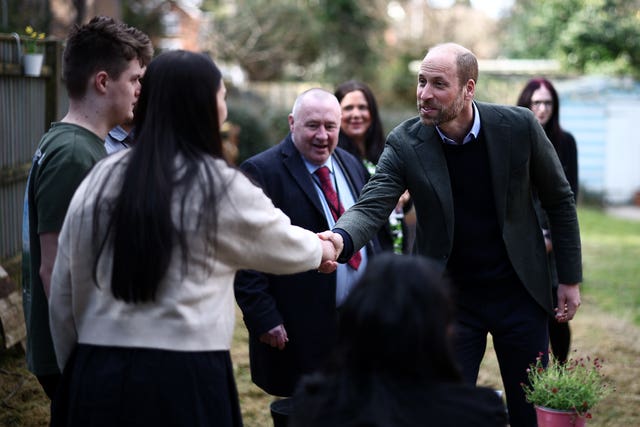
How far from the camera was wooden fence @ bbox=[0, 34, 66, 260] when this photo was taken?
281 inches

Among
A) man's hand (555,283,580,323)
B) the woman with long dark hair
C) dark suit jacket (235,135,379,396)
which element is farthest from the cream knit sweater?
man's hand (555,283,580,323)

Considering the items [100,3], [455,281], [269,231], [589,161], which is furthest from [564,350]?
[589,161]

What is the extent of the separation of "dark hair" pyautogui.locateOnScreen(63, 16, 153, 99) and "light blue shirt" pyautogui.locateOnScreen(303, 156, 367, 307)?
182 cm

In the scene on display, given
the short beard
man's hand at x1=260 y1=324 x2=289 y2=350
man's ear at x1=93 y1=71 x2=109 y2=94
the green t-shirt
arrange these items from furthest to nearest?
1. man's hand at x1=260 y1=324 x2=289 y2=350
2. the short beard
3. man's ear at x1=93 y1=71 x2=109 y2=94
4. the green t-shirt

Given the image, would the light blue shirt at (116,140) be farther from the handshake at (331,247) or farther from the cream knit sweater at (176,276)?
the cream knit sweater at (176,276)

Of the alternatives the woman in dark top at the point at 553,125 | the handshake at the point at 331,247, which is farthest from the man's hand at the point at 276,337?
the woman in dark top at the point at 553,125

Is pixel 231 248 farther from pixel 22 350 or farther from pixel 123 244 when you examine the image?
pixel 22 350

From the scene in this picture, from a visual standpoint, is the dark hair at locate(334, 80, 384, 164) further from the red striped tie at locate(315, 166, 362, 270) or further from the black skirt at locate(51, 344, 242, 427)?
the black skirt at locate(51, 344, 242, 427)

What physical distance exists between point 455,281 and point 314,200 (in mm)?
925

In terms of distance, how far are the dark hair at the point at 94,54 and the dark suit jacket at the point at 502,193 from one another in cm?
142

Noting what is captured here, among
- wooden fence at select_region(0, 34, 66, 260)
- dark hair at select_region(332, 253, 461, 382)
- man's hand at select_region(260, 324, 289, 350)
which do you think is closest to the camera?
dark hair at select_region(332, 253, 461, 382)

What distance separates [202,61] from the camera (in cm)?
267

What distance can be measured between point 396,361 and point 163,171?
0.90m

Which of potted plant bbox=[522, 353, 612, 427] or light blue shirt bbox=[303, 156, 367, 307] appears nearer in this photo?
potted plant bbox=[522, 353, 612, 427]
